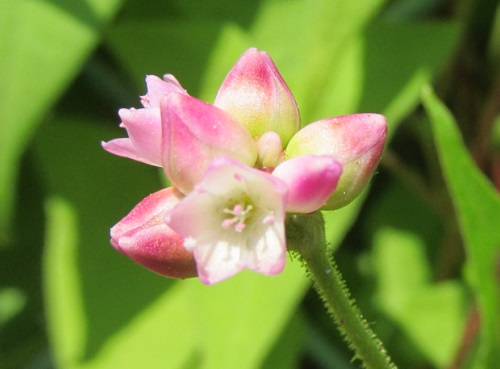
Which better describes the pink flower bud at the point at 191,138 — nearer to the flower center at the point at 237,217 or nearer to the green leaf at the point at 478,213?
the flower center at the point at 237,217

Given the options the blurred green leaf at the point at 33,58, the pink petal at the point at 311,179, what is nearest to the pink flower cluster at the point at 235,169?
the pink petal at the point at 311,179

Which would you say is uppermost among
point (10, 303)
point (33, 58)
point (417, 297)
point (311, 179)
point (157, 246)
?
point (311, 179)

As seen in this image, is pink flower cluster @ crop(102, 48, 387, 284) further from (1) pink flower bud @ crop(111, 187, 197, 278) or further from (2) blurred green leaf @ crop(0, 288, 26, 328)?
(2) blurred green leaf @ crop(0, 288, 26, 328)

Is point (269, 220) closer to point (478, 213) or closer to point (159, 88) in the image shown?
point (159, 88)

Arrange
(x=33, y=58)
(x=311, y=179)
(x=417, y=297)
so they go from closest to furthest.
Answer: (x=311, y=179)
(x=33, y=58)
(x=417, y=297)

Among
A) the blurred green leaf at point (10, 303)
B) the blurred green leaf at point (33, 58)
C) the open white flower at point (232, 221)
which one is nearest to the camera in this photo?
the open white flower at point (232, 221)

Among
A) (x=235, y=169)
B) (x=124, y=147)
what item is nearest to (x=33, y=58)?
(x=124, y=147)

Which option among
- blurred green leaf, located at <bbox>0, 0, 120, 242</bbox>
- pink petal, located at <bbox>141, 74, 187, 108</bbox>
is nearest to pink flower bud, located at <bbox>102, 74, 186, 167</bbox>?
pink petal, located at <bbox>141, 74, 187, 108</bbox>

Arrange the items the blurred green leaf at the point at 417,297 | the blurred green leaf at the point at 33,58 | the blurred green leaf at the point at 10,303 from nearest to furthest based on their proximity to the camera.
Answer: the blurred green leaf at the point at 33,58
the blurred green leaf at the point at 417,297
the blurred green leaf at the point at 10,303
